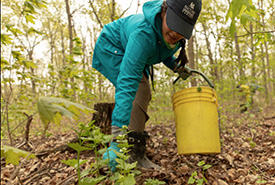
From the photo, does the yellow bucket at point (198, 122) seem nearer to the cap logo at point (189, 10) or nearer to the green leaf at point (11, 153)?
the cap logo at point (189, 10)

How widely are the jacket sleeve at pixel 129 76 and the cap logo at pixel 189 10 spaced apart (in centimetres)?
35

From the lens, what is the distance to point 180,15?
5.37 feet

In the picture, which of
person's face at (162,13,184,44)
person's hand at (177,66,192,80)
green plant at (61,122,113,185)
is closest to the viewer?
green plant at (61,122,113,185)

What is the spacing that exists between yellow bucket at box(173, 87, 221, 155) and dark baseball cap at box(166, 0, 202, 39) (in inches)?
23.5

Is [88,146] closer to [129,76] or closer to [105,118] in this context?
[129,76]

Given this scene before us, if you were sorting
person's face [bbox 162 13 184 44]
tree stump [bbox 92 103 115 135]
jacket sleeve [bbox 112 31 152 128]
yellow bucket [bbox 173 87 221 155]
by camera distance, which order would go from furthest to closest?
1. tree stump [bbox 92 103 115 135]
2. yellow bucket [bbox 173 87 221 155]
3. person's face [bbox 162 13 184 44]
4. jacket sleeve [bbox 112 31 152 128]

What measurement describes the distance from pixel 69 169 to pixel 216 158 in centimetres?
159

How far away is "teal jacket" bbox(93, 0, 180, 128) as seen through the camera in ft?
5.36

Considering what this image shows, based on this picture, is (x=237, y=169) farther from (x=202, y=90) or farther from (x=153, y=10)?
(x=153, y=10)

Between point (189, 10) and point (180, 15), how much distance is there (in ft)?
0.37

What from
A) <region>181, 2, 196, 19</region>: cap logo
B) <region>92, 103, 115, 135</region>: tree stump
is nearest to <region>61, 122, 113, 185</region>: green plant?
<region>181, 2, 196, 19</region>: cap logo

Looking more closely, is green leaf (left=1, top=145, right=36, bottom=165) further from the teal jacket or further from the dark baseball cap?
the dark baseball cap

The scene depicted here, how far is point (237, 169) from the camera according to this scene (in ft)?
6.79

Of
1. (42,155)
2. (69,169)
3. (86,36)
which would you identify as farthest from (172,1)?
(86,36)
